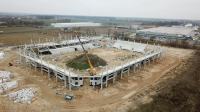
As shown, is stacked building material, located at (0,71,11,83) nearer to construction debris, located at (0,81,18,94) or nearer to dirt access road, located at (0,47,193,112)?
dirt access road, located at (0,47,193,112)

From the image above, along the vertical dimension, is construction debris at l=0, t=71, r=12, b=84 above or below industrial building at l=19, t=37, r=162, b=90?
below

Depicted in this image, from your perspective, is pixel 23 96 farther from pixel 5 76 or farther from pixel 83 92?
pixel 5 76

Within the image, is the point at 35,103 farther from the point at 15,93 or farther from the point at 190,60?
the point at 190,60

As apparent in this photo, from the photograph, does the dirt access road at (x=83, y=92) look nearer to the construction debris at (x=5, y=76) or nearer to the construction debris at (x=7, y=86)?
the construction debris at (x=7, y=86)

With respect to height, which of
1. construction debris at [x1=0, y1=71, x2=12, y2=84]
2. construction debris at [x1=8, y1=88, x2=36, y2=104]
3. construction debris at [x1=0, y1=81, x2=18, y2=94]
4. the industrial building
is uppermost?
the industrial building

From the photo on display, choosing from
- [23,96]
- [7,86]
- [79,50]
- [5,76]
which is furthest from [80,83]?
[79,50]

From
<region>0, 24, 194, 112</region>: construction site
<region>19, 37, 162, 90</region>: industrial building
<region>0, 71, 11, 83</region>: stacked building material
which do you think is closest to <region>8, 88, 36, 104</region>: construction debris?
<region>0, 24, 194, 112</region>: construction site

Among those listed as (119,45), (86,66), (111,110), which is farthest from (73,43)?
(111,110)
